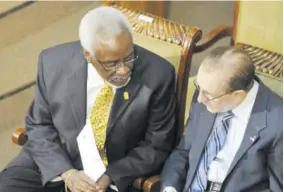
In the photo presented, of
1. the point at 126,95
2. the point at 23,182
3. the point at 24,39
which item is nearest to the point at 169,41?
the point at 126,95

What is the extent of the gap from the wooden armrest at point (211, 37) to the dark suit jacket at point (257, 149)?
2.96ft

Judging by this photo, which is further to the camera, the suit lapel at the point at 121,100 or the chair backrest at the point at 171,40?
the chair backrest at the point at 171,40

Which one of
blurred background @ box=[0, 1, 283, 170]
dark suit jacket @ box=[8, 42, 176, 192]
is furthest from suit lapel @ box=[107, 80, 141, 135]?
blurred background @ box=[0, 1, 283, 170]

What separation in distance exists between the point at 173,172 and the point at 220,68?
62cm

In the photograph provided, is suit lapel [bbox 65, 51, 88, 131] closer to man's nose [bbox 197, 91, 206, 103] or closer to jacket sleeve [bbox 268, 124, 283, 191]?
man's nose [bbox 197, 91, 206, 103]

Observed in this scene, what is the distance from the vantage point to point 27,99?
4793 millimetres

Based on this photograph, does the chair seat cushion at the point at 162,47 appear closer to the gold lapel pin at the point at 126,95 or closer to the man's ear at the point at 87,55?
the gold lapel pin at the point at 126,95

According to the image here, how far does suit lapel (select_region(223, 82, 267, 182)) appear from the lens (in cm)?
290

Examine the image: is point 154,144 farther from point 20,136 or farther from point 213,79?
point 20,136

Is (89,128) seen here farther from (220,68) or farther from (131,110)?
(220,68)

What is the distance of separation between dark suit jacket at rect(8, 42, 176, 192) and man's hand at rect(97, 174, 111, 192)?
0.09 feet

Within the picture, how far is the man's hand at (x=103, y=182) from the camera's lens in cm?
323

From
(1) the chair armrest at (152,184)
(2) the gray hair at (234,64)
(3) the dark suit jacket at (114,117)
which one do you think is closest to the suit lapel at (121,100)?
(3) the dark suit jacket at (114,117)

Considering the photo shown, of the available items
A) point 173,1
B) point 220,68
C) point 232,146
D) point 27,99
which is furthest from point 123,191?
point 173,1
